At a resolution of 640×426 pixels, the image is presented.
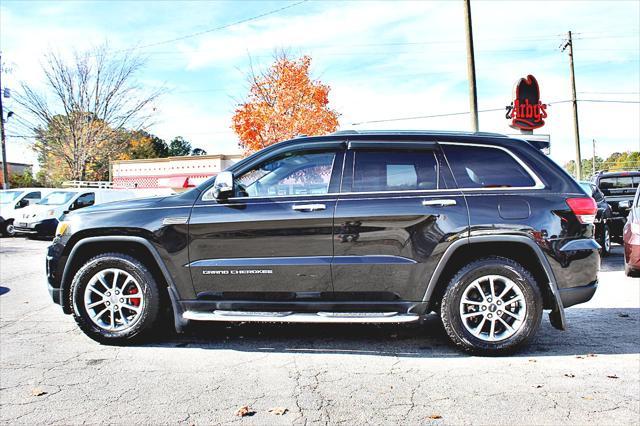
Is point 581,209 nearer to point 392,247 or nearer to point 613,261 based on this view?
point 392,247

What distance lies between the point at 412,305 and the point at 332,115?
2529 centimetres

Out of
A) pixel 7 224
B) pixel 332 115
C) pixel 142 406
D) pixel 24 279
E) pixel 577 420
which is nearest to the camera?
pixel 577 420

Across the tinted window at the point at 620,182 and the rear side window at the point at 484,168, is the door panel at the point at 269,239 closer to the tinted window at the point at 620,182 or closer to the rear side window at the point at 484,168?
the rear side window at the point at 484,168

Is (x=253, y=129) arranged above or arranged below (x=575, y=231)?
above

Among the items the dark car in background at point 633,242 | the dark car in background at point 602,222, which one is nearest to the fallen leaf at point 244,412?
the dark car in background at point 633,242

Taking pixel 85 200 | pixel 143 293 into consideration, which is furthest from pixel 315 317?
pixel 85 200

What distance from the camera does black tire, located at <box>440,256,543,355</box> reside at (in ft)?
14.3

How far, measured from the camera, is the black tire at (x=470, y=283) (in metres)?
4.37

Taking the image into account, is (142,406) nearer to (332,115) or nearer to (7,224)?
(7,224)

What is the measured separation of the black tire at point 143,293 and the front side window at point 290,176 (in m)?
1.17

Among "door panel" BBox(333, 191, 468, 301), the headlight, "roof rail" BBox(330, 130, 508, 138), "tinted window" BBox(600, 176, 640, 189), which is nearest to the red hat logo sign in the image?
"tinted window" BBox(600, 176, 640, 189)

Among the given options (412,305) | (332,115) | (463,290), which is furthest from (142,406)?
(332,115)

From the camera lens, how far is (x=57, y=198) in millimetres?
17375

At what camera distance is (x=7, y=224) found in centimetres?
1798
